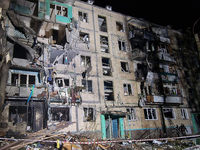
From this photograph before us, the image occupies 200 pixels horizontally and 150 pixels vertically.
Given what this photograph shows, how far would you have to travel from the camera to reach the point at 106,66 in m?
24.2

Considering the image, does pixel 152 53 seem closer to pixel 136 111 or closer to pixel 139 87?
pixel 139 87

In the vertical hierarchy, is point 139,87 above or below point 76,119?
above

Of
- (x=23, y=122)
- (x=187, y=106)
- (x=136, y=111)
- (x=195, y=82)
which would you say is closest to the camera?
(x=23, y=122)

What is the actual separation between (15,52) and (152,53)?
21.0m

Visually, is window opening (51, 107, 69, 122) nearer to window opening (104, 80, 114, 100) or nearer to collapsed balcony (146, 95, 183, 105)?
window opening (104, 80, 114, 100)

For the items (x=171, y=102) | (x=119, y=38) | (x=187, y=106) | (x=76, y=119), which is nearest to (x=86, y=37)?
(x=119, y=38)

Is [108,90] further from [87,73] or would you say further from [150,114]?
[150,114]

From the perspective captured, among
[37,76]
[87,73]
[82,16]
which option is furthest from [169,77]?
[37,76]

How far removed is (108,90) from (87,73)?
381cm

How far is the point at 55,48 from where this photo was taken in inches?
781

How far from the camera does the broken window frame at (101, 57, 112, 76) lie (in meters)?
24.0

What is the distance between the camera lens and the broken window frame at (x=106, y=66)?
24.0 metres

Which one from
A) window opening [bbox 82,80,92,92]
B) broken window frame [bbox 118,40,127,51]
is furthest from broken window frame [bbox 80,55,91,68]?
broken window frame [bbox 118,40,127,51]

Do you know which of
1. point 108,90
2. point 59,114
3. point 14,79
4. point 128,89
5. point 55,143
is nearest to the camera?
point 55,143
